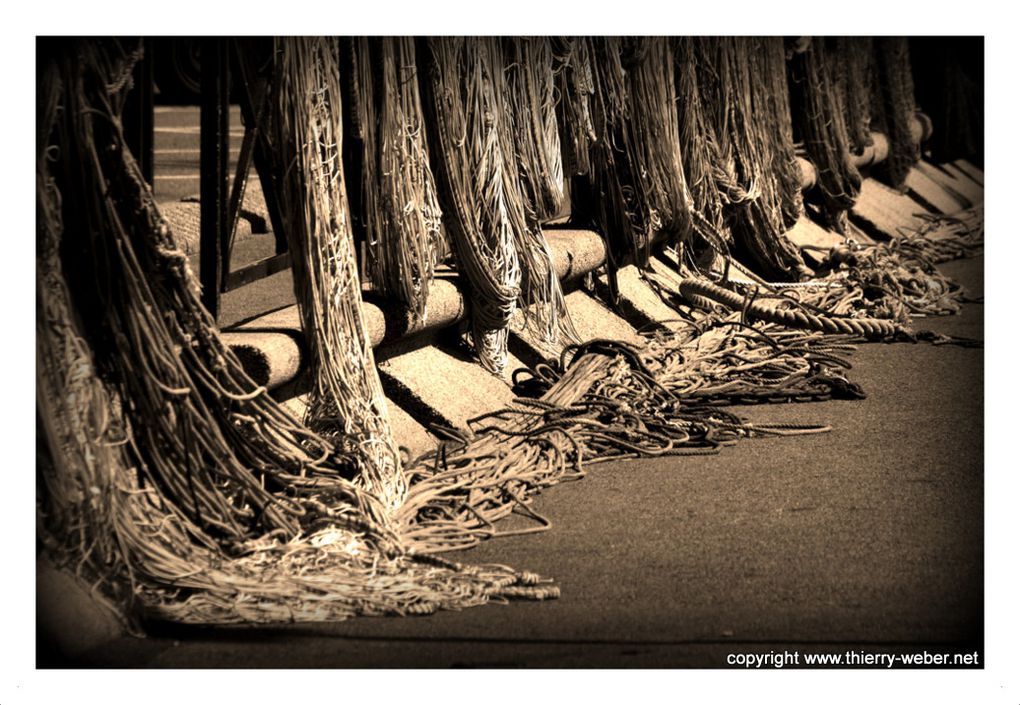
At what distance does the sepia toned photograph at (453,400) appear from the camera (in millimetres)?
3037

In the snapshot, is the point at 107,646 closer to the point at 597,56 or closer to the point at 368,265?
the point at 368,265

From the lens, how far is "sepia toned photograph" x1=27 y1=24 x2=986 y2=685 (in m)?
3.04

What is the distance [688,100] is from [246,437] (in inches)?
175

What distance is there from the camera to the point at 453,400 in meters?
4.94

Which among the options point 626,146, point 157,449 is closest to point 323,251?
point 157,449

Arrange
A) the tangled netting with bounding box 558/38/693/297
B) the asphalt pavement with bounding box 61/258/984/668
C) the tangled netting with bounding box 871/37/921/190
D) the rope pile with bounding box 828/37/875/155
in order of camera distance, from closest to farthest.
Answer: the asphalt pavement with bounding box 61/258/984/668, the tangled netting with bounding box 558/38/693/297, the rope pile with bounding box 828/37/875/155, the tangled netting with bounding box 871/37/921/190

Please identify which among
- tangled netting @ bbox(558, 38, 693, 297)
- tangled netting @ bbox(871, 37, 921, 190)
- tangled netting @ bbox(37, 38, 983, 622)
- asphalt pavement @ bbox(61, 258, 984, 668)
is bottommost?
asphalt pavement @ bbox(61, 258, 984, 668)

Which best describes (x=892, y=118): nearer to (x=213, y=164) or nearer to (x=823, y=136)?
(x=823, y=136)

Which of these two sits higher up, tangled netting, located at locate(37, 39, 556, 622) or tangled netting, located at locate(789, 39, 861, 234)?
tangled netting, located at locate(789, 39, 861, 234)

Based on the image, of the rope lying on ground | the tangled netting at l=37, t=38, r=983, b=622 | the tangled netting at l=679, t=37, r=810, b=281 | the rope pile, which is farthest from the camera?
the rope pile

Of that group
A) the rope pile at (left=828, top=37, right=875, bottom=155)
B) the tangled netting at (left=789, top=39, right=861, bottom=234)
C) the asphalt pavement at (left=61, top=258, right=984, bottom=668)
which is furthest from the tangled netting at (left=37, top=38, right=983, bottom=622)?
the rope pile at (left=828, top=37, right=875, bottom=155)

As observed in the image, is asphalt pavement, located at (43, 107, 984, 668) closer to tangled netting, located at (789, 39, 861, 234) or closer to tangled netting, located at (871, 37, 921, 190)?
tangled netting, located at (789, 39, 861, 234)

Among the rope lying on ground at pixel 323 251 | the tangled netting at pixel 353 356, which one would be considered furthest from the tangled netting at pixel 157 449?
the rope lying on ground at pixel 323 251

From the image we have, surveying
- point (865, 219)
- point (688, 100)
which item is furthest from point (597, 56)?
point (865, 219)
